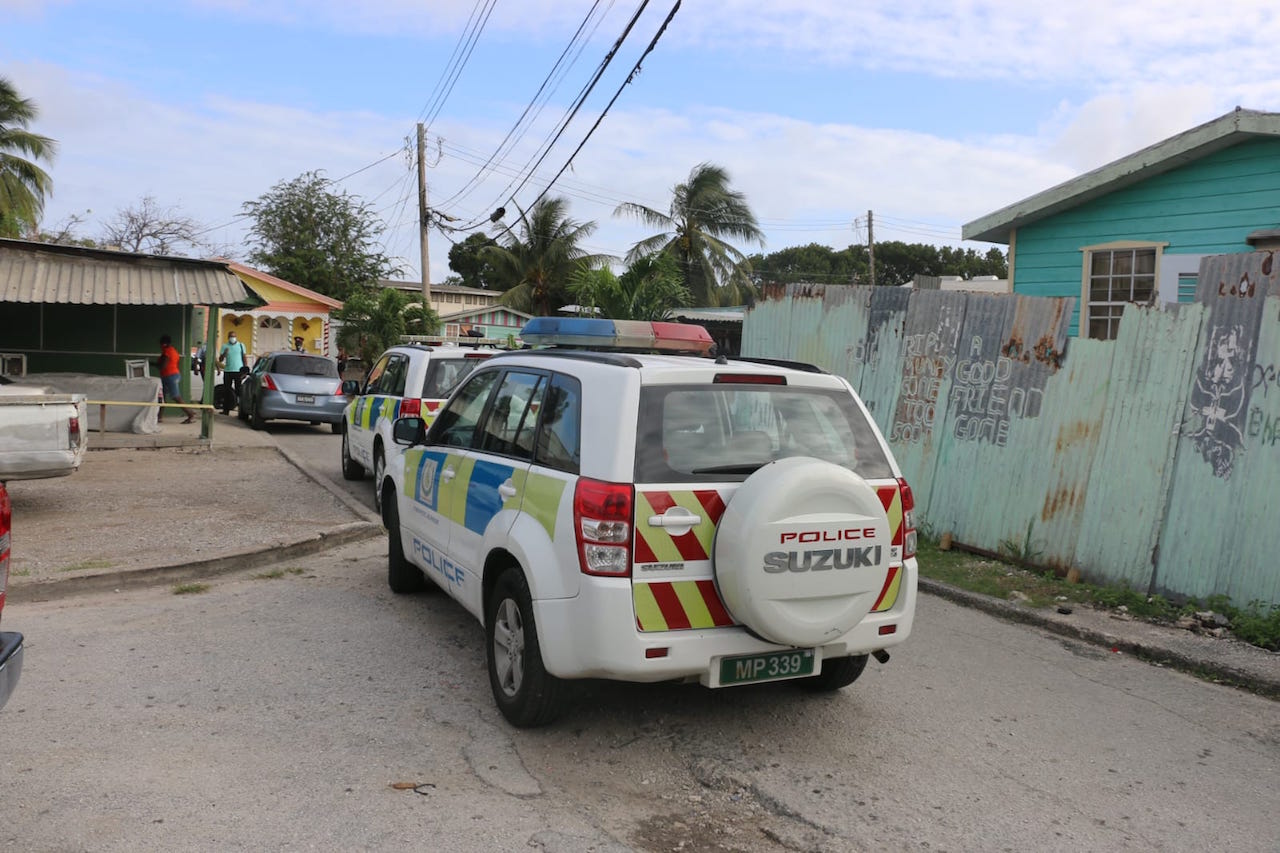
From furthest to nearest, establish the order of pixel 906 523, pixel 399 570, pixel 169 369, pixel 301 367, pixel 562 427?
pixel 301 367, pixel 169 369, pixel 399 570, pixel 906 523, pixel 562 427

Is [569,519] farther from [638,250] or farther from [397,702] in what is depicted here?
[638,250]

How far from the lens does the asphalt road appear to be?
348 centimetres

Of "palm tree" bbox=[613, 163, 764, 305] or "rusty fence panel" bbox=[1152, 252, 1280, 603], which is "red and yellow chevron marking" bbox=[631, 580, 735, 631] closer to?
"rusty fence panel" bbox=[1152, 252, 1280, 603]

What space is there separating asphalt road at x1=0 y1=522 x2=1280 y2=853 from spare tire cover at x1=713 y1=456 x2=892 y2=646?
68 cm

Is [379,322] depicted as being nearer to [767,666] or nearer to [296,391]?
[296,391]

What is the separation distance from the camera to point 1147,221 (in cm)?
1129

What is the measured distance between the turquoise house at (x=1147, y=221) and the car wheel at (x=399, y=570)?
7.56 meters

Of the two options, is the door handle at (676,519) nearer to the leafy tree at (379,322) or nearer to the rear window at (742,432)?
the rear window at (742,432)

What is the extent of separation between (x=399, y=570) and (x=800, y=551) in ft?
12.0

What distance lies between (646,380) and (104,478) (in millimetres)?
9569

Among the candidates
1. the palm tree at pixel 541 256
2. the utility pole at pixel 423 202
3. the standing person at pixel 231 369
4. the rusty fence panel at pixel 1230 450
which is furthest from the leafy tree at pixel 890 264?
the rusty fence panel at pixel 1230 450

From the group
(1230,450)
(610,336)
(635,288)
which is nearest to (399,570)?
(610,336)

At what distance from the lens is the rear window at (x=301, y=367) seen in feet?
59.2

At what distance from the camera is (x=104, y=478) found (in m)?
11.3
